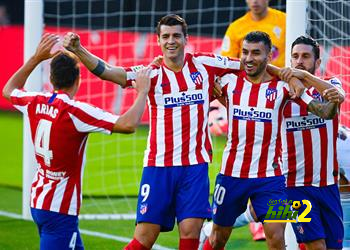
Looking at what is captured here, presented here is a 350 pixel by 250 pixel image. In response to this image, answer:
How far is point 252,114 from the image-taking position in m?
7.70

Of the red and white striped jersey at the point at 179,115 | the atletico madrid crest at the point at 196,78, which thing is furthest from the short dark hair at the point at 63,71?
the atletico madrid crest at the point at 196,78

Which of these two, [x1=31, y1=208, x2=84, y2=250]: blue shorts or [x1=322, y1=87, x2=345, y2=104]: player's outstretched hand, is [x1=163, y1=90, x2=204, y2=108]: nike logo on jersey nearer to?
[x1=322, y1=87, x2=345, y2=104]: player's outstretched hand

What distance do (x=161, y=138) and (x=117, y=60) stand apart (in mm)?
6357

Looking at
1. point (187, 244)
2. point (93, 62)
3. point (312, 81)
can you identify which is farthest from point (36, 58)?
point (312, 81)

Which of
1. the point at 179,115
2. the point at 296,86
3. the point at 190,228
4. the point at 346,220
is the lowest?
the point at 346,220

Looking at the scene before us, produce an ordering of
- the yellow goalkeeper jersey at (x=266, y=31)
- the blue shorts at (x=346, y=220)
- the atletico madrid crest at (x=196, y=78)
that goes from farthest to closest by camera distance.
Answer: the yellow goalkeeper jersey at (x=266, y=31), the blue shorts at (x=346, y=220), the atletico madrid crest at (x=196, y=78)

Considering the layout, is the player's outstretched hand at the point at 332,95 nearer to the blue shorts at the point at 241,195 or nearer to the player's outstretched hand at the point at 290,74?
the player's outstretched hand at the point at 290,74

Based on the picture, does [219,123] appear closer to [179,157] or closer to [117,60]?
[179,157]

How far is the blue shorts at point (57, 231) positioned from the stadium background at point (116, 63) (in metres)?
2.74

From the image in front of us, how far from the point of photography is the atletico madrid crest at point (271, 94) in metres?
7.68

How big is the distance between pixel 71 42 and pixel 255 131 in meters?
1.49

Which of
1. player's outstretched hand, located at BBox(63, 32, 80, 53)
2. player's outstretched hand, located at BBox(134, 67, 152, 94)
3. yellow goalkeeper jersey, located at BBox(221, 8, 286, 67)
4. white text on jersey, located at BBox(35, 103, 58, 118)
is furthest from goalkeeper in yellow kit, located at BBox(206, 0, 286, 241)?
white text on jersey, located at BBox(35, 103, 58, 118)

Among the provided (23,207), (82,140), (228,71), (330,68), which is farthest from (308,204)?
(23,207)

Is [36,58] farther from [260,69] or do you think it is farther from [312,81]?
[312,81]
